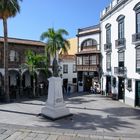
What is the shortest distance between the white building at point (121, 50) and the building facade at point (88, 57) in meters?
1.48

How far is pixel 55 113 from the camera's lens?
18016 millimetres

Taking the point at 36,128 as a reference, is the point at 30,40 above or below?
above

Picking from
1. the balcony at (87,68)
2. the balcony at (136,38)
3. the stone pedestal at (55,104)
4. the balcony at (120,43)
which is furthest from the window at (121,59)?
the stone pedestal at (55,104)

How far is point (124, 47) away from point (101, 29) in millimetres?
9044

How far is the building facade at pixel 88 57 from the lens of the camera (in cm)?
Result: 3553

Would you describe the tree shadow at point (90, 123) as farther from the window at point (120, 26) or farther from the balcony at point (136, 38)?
the window at point (120, 26)

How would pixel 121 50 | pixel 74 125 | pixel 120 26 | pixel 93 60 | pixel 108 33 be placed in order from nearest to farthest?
pixel 74 125
pixel 121 50
pixel 120 26
pixel 108 33
pixel 93 60

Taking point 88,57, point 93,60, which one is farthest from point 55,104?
point 88,57

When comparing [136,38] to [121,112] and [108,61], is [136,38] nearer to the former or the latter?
[121,112]

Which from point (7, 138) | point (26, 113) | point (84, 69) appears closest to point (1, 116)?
point (26, 113)

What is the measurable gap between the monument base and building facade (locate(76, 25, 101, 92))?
677 inches

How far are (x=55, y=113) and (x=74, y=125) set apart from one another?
232 centimetres

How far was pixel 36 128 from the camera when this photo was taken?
15203mm

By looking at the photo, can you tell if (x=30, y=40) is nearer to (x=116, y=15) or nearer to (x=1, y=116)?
(x=116, y=15)
